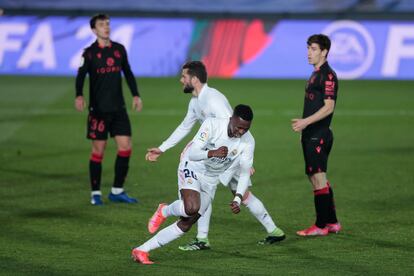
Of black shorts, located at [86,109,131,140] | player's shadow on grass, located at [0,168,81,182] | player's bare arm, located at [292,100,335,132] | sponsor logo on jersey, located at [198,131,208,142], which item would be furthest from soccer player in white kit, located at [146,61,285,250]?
player's shadow on grass, located at [0,168,81,182]

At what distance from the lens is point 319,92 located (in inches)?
413

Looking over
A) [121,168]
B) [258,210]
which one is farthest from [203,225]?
[121,168]

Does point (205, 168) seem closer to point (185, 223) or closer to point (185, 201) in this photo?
point (185, 201)

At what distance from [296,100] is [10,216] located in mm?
13979

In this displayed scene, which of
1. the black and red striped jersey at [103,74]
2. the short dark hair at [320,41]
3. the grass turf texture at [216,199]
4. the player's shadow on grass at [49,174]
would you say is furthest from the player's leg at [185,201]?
the player's shadow on grass at [49,174]

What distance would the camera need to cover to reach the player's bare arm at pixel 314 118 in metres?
10.0

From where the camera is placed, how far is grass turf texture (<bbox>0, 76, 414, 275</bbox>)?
9.13 m

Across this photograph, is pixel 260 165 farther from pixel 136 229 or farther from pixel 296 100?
pixel 296 100

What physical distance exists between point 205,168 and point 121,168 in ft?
11.5

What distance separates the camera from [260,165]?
15469mm

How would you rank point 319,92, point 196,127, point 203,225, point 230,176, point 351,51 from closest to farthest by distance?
1. point 230,176
2. point 203,225
3. point 319,92
4. point 196,127
5. point 351,51

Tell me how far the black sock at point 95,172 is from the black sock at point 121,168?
261 mm

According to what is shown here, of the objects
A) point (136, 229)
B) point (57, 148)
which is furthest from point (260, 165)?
point (136, 229)

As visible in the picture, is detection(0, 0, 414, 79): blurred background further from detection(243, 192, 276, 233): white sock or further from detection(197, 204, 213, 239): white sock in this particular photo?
detection(197, 204, 213, 239): white sock
